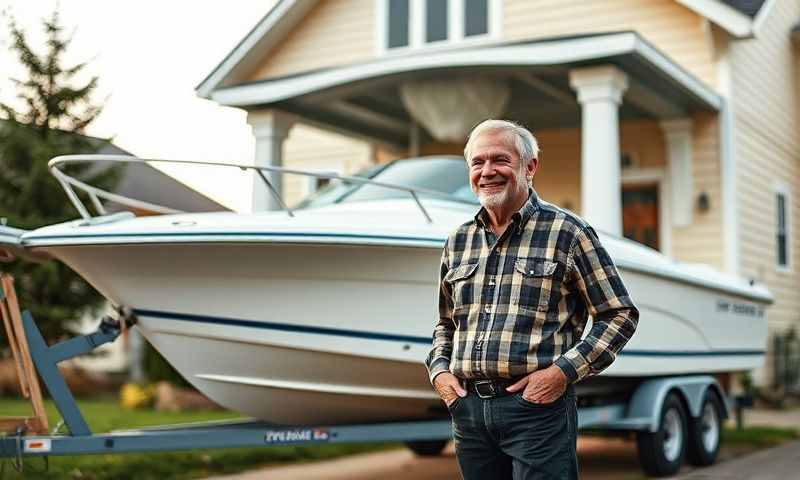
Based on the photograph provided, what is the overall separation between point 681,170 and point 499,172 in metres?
10.3

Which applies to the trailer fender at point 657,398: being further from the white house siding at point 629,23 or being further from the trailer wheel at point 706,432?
the white house siding at point 629,23

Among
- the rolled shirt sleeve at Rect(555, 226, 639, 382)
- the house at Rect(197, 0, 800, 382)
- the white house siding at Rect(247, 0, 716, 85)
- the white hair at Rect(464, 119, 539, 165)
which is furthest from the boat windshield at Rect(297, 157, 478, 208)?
the white house siding at Rect(247, 0, 716, 85)

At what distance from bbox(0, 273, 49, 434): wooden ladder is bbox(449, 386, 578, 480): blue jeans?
10.5 ft

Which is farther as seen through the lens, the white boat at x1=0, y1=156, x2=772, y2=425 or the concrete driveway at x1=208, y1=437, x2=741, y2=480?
the concrete driveway at x1=208, y1=437, x2=741, y2=480

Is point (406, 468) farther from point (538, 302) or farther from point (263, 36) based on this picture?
point (263, 36)

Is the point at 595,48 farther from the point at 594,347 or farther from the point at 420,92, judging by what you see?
the point at 594,347

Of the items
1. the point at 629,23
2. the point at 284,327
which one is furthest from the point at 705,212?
the point at 284,327

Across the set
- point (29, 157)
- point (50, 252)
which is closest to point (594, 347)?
point (50, 252)

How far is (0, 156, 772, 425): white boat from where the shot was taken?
5.54 metres

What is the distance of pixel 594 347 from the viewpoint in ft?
9.37

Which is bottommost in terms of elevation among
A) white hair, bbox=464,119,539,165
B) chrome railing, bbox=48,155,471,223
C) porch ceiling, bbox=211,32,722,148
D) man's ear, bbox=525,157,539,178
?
man's ear, bbox=525,157,539,178

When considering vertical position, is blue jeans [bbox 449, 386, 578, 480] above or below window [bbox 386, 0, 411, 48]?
below

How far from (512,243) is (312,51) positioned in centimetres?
1268

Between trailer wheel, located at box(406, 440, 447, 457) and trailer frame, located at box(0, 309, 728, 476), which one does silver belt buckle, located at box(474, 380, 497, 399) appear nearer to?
trailer frame, located at box(0, 309, 728, 476)
